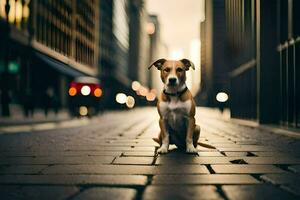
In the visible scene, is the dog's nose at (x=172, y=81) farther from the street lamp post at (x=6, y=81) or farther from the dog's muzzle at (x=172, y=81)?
the street lamp post at (x=6, y=81)

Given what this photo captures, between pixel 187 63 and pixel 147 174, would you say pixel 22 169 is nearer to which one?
pixel 147 174

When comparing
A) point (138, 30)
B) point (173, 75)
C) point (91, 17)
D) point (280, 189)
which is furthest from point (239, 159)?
point (138, 30)

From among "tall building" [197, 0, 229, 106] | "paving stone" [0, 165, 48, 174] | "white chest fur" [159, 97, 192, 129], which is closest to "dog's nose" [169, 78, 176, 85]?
"white chest fur" [159, 97, 192, 129]

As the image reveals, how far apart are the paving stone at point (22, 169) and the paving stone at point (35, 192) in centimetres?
76

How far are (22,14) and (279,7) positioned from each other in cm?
2035

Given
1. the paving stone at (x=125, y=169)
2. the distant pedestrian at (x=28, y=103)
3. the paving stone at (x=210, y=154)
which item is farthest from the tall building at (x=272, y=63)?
the distant pedestrian at (x=28, y=103)

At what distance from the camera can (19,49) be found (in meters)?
28.2

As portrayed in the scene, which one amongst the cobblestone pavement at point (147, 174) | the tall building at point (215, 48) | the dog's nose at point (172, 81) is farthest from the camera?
the tall building at point (215, 48)

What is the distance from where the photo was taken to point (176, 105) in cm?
579

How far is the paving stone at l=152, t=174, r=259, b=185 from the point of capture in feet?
12.5

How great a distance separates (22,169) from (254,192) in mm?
2441

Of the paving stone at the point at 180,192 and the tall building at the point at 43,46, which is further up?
the tall building at the point at 43,46

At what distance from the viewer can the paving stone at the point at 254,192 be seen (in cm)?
317

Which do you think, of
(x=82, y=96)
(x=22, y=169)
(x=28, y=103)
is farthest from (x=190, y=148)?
(x=28, y=103)
